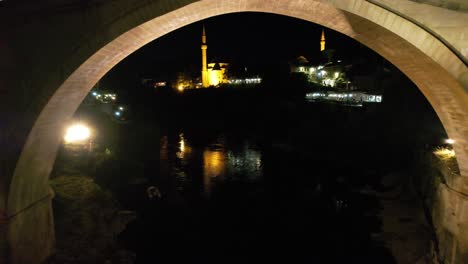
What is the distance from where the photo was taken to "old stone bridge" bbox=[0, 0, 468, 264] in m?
5.02

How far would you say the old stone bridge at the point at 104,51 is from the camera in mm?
5020

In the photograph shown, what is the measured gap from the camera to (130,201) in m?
16.0

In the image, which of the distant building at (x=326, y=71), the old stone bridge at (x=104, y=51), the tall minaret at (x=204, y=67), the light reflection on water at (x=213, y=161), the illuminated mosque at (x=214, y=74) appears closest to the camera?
the old stone bridge at (x=104, y=51)

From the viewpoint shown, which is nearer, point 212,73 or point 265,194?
point 265,194

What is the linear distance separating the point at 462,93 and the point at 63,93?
268 inches

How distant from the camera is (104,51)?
584cm

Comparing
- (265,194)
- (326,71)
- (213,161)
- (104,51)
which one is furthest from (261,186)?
(326,71)

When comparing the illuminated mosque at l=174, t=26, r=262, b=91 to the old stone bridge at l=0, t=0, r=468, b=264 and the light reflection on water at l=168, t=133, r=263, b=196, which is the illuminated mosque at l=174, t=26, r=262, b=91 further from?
the old stone bridge at l=0, t=0, r=468, b=264

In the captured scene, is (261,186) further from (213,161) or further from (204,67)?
(204,67)

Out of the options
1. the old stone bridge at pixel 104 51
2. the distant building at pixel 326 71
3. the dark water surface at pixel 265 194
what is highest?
the distant building at pixel 326 71

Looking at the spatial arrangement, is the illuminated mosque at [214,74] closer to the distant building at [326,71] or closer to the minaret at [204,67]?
the minaret at [204,67]

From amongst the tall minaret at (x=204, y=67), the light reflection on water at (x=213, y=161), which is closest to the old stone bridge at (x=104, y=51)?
the light reflection on water at (x=213, y=161)

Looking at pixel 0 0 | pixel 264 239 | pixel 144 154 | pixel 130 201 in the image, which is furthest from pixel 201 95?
pixel 0 0

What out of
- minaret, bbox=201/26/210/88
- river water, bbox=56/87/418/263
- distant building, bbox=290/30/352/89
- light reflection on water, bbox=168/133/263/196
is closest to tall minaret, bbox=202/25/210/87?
minaret, bbox=201/26/210/88
